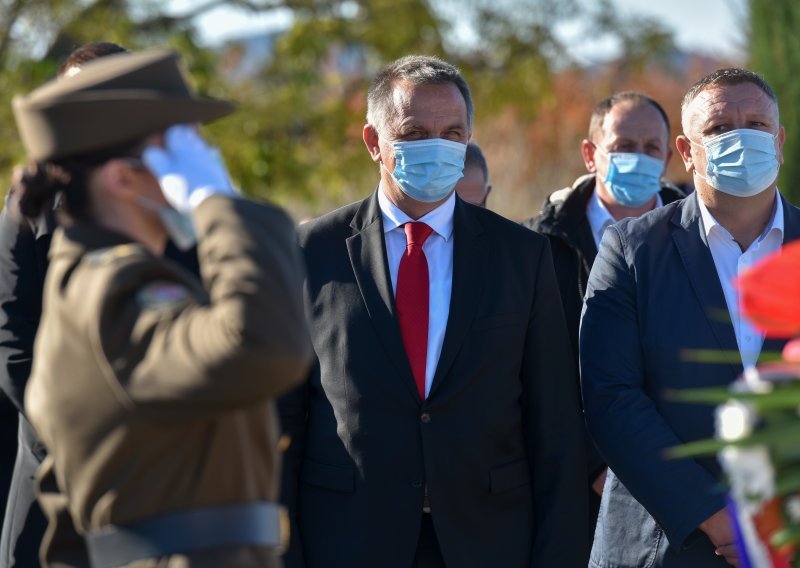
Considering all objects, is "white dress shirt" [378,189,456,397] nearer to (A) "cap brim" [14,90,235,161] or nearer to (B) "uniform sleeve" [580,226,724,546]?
(B) "uniform sleeve" [580,226,724,546]

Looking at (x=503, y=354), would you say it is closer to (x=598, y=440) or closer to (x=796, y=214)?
(x=598, y=440)

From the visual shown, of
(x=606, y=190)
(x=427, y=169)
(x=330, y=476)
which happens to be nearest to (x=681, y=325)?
(x=427, y=169)

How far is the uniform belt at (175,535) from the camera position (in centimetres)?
247

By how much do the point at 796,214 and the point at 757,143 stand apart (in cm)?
30

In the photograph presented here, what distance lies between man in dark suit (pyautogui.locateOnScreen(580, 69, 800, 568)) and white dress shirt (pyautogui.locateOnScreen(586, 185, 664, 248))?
1175 mm

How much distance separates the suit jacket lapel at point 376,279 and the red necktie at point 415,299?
32mm

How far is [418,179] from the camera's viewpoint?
13.6 ft

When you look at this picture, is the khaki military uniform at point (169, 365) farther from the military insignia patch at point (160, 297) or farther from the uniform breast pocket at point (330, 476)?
the uniform breast pocket at point (330, 476)

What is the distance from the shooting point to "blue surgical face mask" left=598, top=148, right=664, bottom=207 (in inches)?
219

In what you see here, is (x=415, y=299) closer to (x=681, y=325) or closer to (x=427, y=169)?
(x=427, y=169)

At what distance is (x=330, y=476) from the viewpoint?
3.95 m

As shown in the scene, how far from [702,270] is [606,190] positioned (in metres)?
1.66

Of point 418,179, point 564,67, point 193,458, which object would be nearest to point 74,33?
point 564,67

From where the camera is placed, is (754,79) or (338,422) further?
(754,79)
